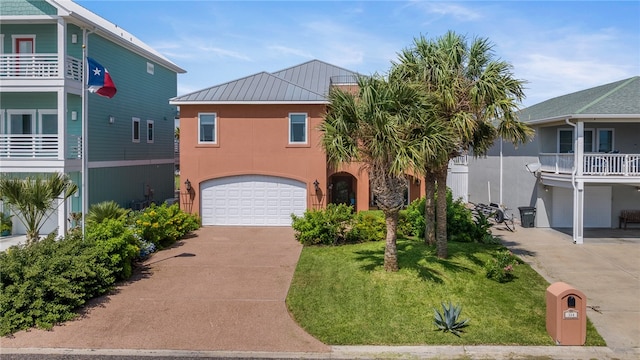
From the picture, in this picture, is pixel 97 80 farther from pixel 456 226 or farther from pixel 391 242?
pixel 456 226

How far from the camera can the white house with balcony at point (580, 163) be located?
57.9 feet

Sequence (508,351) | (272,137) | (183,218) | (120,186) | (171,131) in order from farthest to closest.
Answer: (171,131) < (120,186) < (272,137) < (183,218) < (508,351)

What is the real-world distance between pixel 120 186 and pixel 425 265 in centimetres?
1580

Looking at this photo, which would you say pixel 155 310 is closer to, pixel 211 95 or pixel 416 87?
pixel 416 87

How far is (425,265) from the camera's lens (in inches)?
511

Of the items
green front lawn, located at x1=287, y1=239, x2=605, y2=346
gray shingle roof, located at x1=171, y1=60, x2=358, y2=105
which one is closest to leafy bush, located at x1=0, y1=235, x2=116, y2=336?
green front lawn, located at x1=287, y1=239, x2=605, y2=346

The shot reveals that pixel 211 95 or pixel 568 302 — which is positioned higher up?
pixel 211 95

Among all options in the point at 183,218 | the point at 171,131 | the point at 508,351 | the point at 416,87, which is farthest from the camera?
the point at 171,131

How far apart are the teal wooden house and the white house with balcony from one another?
17375 millimetres

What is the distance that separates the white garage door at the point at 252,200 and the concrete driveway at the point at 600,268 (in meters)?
9.03

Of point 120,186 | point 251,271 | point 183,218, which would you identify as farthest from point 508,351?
point 120,186

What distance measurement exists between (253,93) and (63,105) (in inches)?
298

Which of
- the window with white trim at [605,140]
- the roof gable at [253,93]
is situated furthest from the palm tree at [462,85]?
the window with white trim at [605,140]

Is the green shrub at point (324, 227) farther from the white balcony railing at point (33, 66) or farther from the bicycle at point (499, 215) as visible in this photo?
the white balcony railing at point (33, 66)
